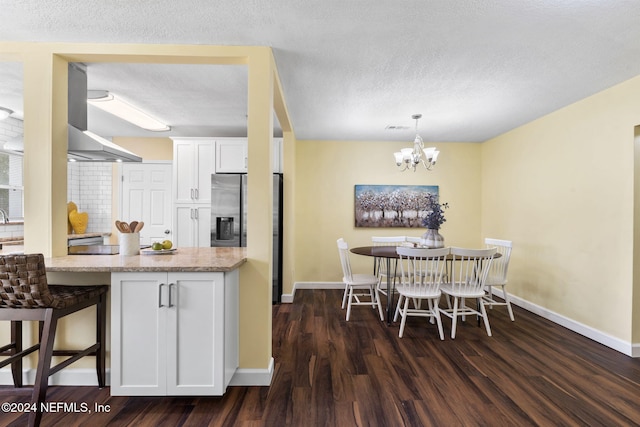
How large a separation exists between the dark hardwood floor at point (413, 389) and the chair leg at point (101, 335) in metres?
0.12

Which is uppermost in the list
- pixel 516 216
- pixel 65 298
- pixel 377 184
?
pixel 377 184

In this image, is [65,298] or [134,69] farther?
[134,69]

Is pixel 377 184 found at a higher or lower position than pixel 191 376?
higher

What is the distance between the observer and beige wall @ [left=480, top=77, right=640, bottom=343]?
2811mm

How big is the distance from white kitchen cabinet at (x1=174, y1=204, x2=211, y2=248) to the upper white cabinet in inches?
24.6

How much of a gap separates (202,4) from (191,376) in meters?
2.22

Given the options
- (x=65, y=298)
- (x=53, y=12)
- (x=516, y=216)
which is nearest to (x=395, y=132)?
(x=516, y=216)

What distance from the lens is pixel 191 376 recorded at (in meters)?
1.96

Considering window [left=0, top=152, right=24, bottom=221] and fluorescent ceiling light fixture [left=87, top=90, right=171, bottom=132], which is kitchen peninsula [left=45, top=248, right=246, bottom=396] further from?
window [left=0, top=152, right=24, bottom=221]

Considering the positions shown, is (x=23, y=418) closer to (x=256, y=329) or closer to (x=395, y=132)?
(x=256, y=329)

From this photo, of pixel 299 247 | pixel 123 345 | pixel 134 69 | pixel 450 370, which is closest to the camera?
pixel 123 345

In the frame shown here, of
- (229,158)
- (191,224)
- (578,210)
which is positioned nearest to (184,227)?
(191,224)

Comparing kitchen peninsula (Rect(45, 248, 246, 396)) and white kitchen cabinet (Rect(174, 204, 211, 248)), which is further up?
white kitchen cabinet (Rect(174, 204, 211, 248))

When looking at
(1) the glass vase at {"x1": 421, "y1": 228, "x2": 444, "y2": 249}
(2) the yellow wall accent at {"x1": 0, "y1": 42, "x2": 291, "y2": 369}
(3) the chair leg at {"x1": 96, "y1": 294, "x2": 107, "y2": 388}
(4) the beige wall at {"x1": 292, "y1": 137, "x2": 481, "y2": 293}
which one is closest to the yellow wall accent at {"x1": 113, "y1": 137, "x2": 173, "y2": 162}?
(4) the beige wall at {"x1": 292, "y1": 137, "x2": 481, "y2": 293}
